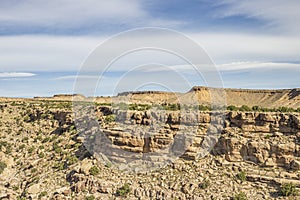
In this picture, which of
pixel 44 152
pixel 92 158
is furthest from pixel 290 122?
pixel 44 152

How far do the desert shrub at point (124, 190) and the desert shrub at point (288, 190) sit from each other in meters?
11.3

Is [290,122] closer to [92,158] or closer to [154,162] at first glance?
[154,162]

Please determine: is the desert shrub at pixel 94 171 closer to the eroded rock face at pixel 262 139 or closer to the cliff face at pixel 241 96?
the eroded rock face at pixel 262 139

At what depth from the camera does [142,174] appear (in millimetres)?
30719

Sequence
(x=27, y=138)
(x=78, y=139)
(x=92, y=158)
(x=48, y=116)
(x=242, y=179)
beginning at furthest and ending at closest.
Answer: (x=48, y=116) → (x=27, y=138) → (x=78, y=139) → (x=92, y=158) → (x=242, y=179)

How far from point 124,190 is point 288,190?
1192 cm

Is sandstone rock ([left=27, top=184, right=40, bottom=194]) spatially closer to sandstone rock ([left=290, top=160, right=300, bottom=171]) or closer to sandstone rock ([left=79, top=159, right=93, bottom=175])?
sandstone rock ([left=79, top=159, right=93, bottom=175])

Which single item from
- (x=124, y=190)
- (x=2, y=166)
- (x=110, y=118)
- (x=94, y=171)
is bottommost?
(x=124, y=190)

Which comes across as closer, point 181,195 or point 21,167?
point 181,195

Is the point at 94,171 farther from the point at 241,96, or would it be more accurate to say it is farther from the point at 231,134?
the point at 241,96

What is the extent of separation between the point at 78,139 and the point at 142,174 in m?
9.47

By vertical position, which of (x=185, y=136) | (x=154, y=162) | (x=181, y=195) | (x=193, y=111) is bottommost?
(x=181, y=195)

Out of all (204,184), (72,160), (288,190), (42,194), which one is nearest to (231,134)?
(204,184)

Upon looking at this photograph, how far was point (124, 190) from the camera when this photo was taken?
29094mm
